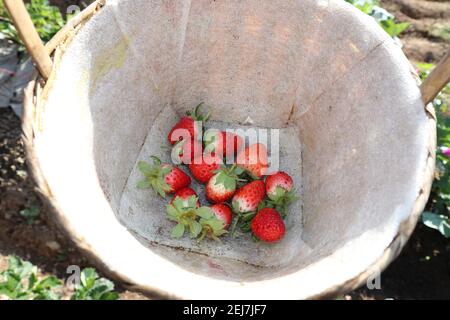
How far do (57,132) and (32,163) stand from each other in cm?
12

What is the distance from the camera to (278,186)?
1.37m

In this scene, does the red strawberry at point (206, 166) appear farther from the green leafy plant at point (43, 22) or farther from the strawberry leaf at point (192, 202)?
the green leafy plant at point (43, 22)

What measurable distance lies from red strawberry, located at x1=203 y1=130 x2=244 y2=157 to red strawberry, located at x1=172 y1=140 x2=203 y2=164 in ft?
0.08

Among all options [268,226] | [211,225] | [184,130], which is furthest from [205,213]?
[184,130]

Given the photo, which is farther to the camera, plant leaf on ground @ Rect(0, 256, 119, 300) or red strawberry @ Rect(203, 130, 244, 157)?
red strawberry @ Rect(203, 130, 244, 157)

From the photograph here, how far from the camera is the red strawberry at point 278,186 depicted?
4.50 feet

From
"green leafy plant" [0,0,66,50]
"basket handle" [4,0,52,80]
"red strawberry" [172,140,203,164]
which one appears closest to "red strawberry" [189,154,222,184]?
"red strawberry" [172,140,203,164]

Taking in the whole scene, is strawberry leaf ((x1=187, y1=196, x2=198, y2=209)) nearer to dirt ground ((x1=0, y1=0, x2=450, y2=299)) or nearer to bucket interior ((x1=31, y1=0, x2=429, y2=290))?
bucket interior ((x1=31, y1=0, x2=429, y2=290))

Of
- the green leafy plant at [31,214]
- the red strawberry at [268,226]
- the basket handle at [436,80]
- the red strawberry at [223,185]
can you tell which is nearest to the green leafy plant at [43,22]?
the green leafy plant at [31,214]

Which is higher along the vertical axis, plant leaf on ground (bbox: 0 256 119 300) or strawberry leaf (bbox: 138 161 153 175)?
strawberry leaf (bbox: 138 161 153 175)

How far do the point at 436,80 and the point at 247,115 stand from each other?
0.58 metres

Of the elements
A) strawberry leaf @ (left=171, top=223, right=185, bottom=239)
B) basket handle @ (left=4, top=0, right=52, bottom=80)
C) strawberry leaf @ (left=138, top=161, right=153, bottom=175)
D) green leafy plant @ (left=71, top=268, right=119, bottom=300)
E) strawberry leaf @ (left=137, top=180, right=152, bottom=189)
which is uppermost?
basket handle @ (left=4, top=0, right=52, bottom=80)

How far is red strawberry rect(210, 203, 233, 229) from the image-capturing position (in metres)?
1.35

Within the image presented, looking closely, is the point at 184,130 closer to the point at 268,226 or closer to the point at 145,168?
the point at 145,168
